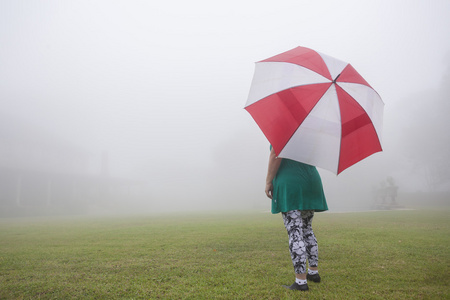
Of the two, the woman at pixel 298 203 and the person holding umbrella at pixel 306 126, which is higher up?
the person holding umbrella at pixel 306 126

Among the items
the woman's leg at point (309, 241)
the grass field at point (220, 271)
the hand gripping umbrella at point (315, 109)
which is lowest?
the grass field at point (220, 271)

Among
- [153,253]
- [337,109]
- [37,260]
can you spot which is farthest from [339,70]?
[37,260]

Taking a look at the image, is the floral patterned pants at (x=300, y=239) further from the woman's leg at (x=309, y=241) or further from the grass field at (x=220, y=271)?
the grass field at (x=220, y=271)

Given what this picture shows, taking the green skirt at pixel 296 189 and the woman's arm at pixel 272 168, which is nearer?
the green skirt at pixel 296 189

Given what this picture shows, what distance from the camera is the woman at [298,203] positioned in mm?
2777

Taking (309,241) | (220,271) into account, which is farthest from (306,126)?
(220,271)

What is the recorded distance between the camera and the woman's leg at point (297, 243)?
8.96 ft

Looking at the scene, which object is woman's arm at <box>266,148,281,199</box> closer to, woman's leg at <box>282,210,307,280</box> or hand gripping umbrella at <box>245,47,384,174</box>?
hand gripping umbrella at <box>245,47,384,174</box>

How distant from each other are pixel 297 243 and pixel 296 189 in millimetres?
552

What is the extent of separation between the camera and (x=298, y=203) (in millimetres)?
2818

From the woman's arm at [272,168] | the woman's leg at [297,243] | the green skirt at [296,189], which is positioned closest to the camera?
the woman's leg at [297,243]

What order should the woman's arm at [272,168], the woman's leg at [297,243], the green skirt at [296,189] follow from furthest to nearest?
the woman's arm at [272,168], the green skirt at [296,189], the woman's leg at [297,243]

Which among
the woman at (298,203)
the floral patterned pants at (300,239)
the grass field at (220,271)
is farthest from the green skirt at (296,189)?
the grass field at (220,271)

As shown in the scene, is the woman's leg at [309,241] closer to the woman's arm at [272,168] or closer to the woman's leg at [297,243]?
the woman's leg at [297,243]
